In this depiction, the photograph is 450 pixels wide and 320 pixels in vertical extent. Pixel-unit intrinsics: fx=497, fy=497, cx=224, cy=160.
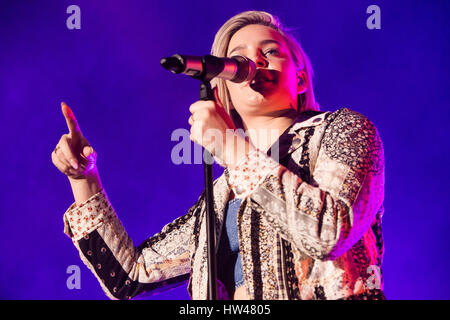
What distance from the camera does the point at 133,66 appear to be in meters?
2.10

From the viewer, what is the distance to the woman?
954mm

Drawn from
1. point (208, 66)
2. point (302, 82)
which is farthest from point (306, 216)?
point (302, 82)

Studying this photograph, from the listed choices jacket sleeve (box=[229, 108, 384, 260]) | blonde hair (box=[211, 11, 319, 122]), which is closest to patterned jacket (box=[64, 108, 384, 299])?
jacket sleeve (box=[229, 108, 384, 260])

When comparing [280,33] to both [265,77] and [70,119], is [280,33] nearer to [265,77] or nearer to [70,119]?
[265,77]

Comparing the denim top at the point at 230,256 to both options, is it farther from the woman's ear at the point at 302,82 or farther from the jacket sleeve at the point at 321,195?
the woman's ear at the point at 302,82

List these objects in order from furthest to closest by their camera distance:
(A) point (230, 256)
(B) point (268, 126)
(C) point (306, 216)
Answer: (B) point (268, 126) < (A) point (230, 256) < (C) point (306, 216)

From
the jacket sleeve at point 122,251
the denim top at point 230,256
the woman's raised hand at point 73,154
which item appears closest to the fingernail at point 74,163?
the woman's raised hand at point 73,154

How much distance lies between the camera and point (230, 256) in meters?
1.21

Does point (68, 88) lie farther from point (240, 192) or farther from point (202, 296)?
point (240, 192)

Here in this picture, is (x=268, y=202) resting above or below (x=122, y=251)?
above

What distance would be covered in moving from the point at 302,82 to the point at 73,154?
665 mm

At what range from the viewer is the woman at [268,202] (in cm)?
95

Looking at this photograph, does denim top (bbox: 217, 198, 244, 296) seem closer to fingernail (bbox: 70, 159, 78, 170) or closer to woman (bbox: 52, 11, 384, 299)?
woman (bbox: 52, 11, 384, 299)
